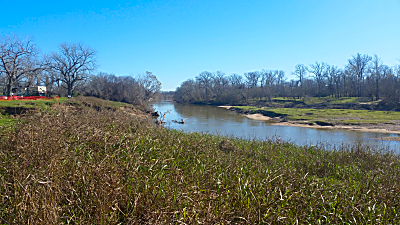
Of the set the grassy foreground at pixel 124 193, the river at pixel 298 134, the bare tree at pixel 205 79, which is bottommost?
the river at pixel 298 134

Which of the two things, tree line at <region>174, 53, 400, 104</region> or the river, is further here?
tree line at <region>174, 53, 400, 104</region>

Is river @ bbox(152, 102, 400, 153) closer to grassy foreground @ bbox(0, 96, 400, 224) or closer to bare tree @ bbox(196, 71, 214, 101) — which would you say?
grassy foreground @ bbox(0, 96, 400, 224)

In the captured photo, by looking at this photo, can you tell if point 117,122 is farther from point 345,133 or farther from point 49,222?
point 345,133

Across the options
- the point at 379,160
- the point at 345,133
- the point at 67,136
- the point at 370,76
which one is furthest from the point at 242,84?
the point at 67,136

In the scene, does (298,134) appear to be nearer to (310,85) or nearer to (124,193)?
(124,193)

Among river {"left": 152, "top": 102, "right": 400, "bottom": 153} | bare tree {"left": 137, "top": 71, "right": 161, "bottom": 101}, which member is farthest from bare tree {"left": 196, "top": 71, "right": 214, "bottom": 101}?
river {"left": 152, "top": 102, "right": 400, "bottom": 153}

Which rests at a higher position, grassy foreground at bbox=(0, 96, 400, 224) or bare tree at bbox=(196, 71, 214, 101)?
bare tree at bbox=(196, 71, 214, 101)

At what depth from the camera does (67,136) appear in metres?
5.01

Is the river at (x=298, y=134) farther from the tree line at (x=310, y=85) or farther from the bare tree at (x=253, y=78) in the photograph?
the bare tree at (x=253, y=78)

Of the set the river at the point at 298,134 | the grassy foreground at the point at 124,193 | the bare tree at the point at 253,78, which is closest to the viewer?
the grassy foreground at the point at 124,193

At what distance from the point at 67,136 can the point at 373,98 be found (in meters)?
55.4

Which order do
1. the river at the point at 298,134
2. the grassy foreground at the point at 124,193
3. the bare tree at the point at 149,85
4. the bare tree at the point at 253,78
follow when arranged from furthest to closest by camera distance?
the bare tree at the point at 253,78 → the bare tree at the point at 149,85 → the river at the point at 298,134 → the grassy foreground at the point at 124,193

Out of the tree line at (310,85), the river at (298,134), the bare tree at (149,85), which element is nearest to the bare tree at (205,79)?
the tree line at (310,85)

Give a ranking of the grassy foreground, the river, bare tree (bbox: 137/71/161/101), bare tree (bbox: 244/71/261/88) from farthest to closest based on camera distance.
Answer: bare tree (bbox: 244/71/261/88), bare tree (bbox: 137/71/161/101), the river, the grassy foreground
